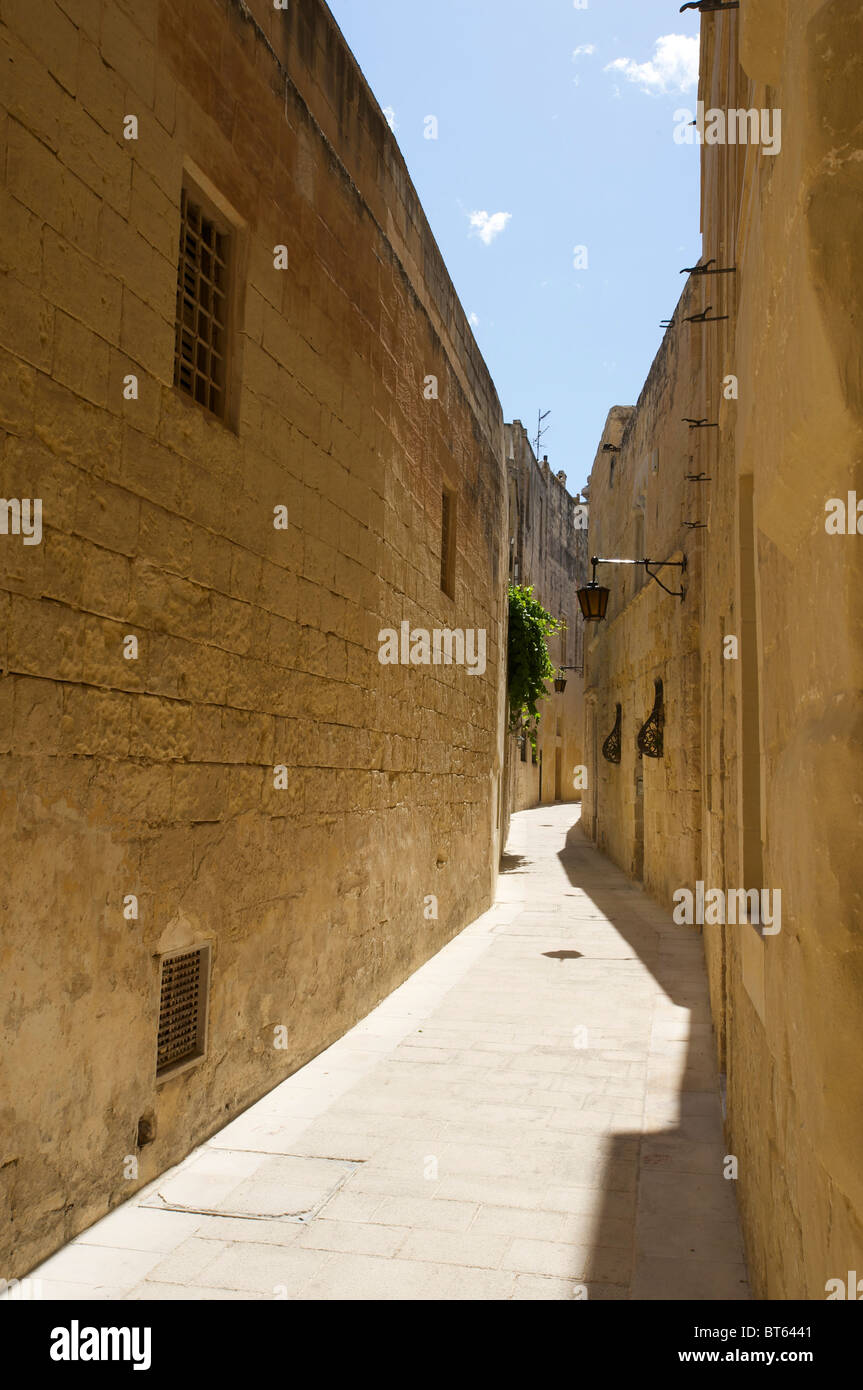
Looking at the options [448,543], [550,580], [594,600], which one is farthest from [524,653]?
[550,580]

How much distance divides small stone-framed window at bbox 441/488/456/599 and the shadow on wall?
3.66 m

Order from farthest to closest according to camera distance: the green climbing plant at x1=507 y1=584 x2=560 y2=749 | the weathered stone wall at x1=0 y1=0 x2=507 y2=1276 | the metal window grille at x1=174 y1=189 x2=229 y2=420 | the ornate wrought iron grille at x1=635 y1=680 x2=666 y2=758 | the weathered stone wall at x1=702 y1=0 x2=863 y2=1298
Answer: the green climbing plant at x1=507 y1=584 x2=560 y2=749
the ornate wrought iron grille at x1=635 y1=680 x2=666 y2=758
the metal window grille at x1=174 y1=189 x2=229 y2=420
the weathered stone wall at x1=0 y1=0 x2=507 y2=1276
the weathered stone wall at x1=702 y1=0 x2=863 y2=1298

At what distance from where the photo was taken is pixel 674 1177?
4.24 meters

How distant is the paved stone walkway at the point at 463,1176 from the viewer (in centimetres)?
327

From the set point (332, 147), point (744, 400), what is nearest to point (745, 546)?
point (744, 400)

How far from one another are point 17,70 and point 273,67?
2327mm

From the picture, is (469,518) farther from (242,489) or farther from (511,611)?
(511,611)

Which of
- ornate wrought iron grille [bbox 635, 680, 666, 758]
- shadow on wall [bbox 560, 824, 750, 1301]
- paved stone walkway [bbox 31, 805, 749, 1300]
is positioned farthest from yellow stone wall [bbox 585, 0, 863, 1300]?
ornate wrought iron grille [bbox 635, 680, 666, 758]

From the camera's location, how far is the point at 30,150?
3104mm

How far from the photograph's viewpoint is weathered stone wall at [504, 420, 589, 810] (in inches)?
1087

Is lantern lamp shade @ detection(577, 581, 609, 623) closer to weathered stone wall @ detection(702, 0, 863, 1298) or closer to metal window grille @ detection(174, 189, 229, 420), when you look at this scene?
metal window grille @ detection(174, 189, 229, 420)

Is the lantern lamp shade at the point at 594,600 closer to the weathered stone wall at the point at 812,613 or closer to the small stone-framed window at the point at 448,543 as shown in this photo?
the small stone-framed window at the point at 448,543

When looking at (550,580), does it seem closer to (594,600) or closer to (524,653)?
(524,653)

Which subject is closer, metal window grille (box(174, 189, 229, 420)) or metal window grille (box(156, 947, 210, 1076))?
metal window grille (box(156, 947, 210, 1076))
